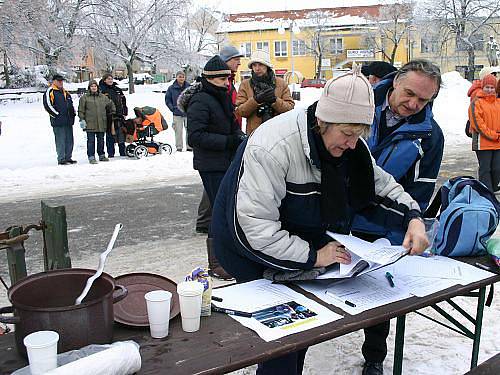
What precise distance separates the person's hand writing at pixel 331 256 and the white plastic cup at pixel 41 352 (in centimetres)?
109

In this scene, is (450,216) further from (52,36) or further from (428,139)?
(52,36)

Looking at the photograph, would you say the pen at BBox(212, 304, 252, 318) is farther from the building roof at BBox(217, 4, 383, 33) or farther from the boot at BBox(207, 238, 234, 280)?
the building roof at BBox(217, 4, 383, 33)

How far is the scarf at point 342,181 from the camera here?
7.59ft

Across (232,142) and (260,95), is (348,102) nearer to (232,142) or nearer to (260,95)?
(232,142)

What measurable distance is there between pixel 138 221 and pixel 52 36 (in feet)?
84.8

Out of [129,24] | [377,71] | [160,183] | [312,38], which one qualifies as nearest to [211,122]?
→ [377,71]

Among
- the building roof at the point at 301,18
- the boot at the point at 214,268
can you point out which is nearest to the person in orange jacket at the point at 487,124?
the boot at the point at 214,268

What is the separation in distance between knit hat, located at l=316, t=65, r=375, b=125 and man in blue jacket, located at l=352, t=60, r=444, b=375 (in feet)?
Answer: 2.32

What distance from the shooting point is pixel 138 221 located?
22.5 feet

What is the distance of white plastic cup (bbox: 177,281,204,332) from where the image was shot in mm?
2023

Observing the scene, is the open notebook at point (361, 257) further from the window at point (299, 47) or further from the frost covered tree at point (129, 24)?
the window at point (299, 47)

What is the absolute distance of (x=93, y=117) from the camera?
37.4 feet

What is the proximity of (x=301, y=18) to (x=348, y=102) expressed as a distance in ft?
194

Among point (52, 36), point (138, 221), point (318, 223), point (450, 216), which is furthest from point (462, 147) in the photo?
point (52, 36)
